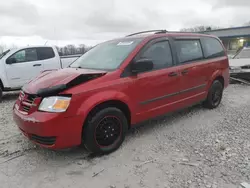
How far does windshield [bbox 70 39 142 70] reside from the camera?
3535mm

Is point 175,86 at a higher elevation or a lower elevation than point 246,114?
higher

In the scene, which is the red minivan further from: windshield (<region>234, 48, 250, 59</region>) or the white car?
windshield (<region>234, 48, 250, 59</region>)

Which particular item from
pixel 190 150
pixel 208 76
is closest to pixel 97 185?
pixel 190 150

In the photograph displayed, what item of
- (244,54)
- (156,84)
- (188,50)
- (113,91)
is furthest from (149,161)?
(244,54)

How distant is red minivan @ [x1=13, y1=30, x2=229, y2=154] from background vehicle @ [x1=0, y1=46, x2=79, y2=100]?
3741 mm

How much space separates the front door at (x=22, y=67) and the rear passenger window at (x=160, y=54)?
489 cm

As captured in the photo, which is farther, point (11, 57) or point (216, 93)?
point (11, 57)

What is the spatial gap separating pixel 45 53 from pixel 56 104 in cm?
545

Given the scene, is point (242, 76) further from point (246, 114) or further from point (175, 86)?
point (175, 86)

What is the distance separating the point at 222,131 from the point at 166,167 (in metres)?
1.63

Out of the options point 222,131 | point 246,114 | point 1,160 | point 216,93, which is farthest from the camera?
point 216,93

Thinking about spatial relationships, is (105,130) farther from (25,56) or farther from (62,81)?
(25,56)

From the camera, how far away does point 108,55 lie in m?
3.82

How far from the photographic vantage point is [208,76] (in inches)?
190
